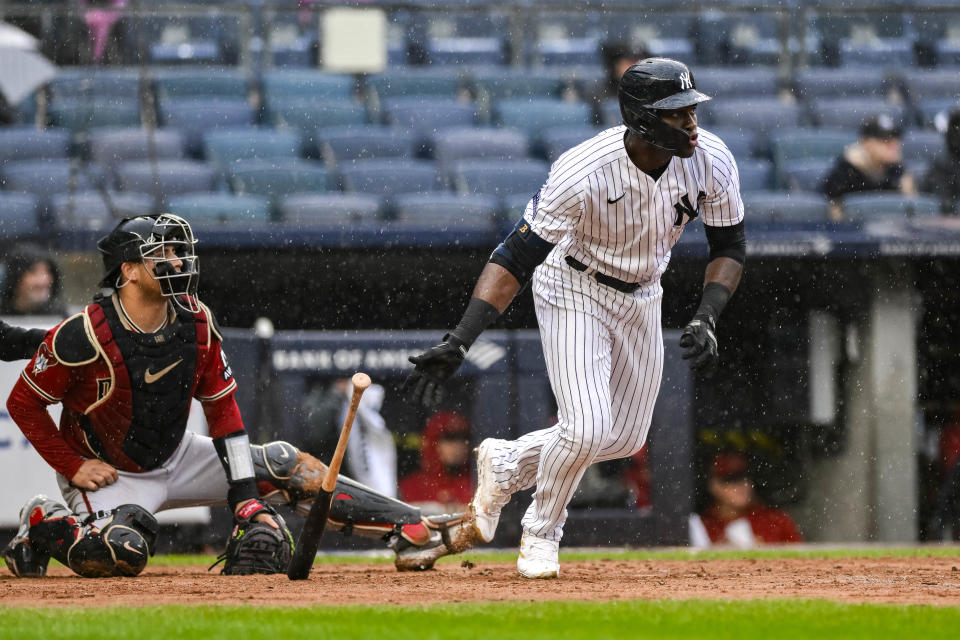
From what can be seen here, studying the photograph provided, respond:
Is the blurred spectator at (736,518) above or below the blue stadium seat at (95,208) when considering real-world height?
below

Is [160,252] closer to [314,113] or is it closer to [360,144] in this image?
[360,144]

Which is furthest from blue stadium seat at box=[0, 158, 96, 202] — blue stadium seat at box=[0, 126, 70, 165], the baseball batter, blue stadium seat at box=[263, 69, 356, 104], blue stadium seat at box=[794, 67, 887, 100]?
blue stadium seat at box=[794, 67, 887, 100]

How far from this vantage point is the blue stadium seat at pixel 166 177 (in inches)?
388

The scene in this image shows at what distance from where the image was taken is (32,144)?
34.8ft

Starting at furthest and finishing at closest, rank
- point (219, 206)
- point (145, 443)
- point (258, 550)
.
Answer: point (219, 206), point (145, 443), point (258, 550)

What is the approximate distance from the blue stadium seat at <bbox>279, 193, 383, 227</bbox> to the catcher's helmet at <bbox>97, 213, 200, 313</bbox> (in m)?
3.44

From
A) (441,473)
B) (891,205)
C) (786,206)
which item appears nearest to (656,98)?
(441,473)

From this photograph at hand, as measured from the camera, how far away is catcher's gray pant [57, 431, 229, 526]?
5.42 metres

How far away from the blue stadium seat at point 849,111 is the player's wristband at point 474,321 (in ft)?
24.2

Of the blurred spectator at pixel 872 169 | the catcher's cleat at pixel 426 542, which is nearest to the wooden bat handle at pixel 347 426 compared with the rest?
the catcher's cleat at pixel 426 542

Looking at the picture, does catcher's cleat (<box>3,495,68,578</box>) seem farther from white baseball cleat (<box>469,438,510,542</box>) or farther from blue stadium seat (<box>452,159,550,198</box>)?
blue stadium seat (<box>452,159,550,198</box>)

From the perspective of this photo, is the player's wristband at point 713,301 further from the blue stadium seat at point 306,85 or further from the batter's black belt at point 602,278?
the blue stadium seat at point 306,85

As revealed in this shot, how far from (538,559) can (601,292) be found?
36.6 inches

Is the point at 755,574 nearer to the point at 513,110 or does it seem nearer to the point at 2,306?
the point at 2,306
